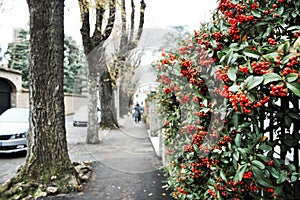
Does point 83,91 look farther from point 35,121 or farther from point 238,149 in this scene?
point 238,149

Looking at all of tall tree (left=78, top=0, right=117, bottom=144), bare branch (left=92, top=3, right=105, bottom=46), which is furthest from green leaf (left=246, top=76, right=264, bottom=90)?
bare branch (left=92, top=3, right=105, bottom=46)

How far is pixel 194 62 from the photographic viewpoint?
6.45 ft

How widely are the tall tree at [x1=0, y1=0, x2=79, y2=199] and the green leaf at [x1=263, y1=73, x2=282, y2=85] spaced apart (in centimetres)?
324

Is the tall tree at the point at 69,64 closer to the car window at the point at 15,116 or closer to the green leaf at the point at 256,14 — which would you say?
the car window at the point at 15,116

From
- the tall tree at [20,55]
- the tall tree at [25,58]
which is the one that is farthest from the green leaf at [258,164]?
the tall tree at [20,55]

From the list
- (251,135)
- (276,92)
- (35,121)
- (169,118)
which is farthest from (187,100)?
(35,121)

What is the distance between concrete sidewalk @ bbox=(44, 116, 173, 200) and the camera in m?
3.44

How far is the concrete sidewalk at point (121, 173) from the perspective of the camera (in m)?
3.44

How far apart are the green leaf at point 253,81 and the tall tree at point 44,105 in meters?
3.17

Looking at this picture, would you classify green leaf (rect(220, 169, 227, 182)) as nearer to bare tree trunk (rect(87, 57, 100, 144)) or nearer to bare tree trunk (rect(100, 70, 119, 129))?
bare tree trunk (rect(87, 57, 100, 144))

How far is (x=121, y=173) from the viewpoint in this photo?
14.6ft

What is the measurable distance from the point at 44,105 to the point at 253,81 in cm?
325

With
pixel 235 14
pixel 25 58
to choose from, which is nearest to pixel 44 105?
pixel 235 14

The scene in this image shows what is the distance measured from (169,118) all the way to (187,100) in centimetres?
34
